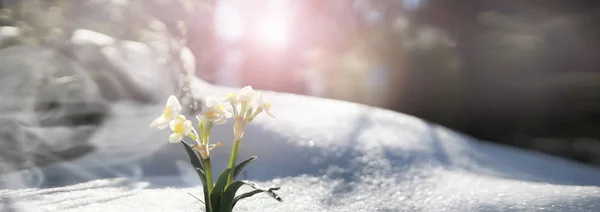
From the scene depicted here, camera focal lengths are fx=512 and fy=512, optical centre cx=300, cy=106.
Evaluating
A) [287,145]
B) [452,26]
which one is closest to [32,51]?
[287,145]

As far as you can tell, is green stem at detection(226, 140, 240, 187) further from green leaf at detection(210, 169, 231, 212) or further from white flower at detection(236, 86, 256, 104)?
white flower at detection(236, 86, 256, 104)

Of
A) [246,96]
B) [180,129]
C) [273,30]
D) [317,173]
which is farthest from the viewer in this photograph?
[273,30]

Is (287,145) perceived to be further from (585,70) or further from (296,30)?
(585,70)

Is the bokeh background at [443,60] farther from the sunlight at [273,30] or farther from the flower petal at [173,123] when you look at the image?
the flower petal at [173,123]

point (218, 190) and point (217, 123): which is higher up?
point (217, 123)

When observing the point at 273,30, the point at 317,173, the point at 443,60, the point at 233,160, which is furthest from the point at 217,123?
the point at 443,60

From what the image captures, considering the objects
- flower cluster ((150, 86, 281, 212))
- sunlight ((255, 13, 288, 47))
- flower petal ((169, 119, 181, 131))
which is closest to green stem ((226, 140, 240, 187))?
flower cluster ((150, 86, 281, 212))

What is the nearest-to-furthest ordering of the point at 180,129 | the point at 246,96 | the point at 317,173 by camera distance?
the point at 180,129, the point at 246,96, the point at 317,173

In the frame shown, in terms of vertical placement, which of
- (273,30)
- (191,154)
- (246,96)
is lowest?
(191,154)

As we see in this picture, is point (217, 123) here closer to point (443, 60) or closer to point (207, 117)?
point (207, 117)
